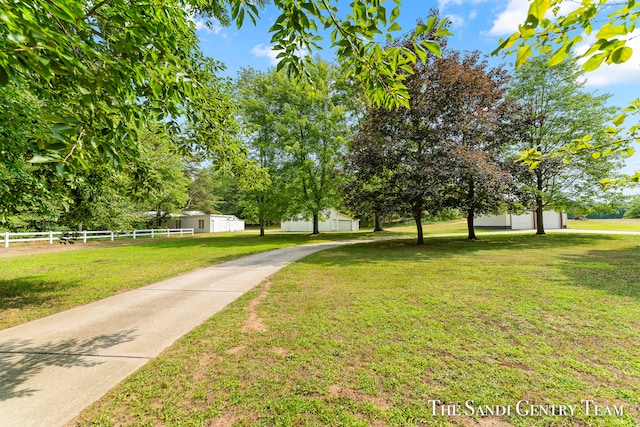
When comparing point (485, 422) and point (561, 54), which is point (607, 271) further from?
point (561, 54)

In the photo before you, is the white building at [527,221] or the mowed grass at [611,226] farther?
the white building at [527,221]

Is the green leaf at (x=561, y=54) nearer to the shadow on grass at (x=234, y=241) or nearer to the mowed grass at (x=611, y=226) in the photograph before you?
the shadow on grass at (x=234, y=241)

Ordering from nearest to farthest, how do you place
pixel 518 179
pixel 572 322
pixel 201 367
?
pixel 201 367
pixel 572 322
pixel 518 179

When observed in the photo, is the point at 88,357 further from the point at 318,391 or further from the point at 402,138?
the point at 402,138

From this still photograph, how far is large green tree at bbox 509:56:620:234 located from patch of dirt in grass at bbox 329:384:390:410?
1628 cm

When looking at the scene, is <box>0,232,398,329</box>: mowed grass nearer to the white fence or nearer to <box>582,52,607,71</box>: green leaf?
the white fence

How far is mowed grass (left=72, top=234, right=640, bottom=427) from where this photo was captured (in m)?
2.27

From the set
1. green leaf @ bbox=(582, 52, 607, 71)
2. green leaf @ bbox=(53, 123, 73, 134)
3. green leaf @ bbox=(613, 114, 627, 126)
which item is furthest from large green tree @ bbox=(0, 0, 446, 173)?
green leaf @ bbox=(613, 114, 627, 126)

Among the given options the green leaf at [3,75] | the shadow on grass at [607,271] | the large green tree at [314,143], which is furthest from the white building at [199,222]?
the green leaf at [3,75]

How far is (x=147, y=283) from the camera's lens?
687 centimetres

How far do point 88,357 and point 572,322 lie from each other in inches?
251

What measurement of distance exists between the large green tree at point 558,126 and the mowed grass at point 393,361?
1328 cm

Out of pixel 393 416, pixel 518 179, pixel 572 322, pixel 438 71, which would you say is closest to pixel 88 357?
pixel 393 416

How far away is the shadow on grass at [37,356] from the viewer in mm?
2637
